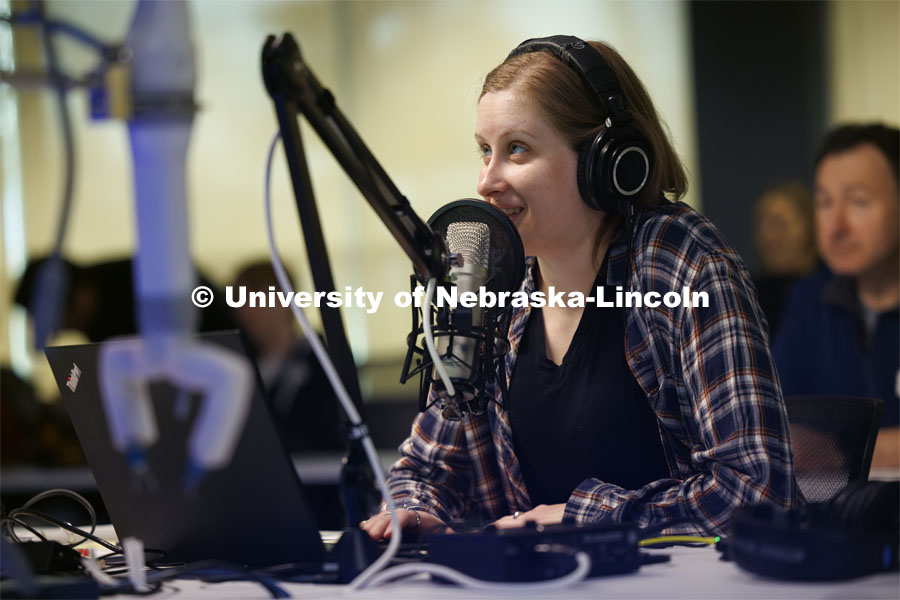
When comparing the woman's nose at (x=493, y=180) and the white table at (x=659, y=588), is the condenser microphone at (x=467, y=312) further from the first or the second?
the woman's nose at (x=493, y=180)

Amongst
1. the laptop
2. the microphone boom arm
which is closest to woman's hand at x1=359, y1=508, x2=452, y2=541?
the laptop

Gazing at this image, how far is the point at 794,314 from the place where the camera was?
8.97 feet

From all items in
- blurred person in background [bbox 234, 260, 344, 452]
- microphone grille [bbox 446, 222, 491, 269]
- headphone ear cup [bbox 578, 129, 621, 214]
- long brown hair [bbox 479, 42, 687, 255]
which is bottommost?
blurred person in background [bbox 234, 260, 344, 452]

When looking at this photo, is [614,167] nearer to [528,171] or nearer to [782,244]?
[528,171]

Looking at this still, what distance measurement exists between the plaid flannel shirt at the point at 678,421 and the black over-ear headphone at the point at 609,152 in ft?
0.22

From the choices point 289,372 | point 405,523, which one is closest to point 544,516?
point 405,523

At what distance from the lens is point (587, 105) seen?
4.78 ft

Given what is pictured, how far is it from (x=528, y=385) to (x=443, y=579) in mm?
630

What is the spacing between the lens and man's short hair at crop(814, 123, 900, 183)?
2.58 m

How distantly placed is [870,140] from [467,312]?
2.00 metres

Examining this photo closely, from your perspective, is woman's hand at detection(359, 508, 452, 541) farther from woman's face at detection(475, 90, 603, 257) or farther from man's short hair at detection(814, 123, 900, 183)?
man's short hair at detection(814, 123, 900, 183)

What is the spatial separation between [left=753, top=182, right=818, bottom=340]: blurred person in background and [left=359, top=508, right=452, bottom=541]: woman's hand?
2374 millimetres

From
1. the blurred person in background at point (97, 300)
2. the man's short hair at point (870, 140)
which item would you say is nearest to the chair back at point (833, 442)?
the man's short hair at point (870, 140)

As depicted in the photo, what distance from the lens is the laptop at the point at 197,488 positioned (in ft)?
3.10
